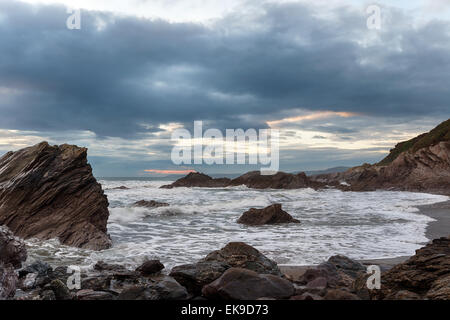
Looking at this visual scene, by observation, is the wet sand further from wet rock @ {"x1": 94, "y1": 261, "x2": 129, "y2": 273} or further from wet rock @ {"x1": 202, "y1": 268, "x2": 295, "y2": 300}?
wet rock @ {"x1": 94, "y1": 261, "x2": 129, "y2": 273}

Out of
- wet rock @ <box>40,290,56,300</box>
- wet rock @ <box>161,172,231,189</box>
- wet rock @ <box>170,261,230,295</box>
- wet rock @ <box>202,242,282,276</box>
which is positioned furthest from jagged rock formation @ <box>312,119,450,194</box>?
wet rock @ <box>40,290,56,300</box>

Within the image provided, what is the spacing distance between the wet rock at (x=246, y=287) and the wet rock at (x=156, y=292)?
0.37 meters

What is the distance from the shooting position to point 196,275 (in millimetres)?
5617

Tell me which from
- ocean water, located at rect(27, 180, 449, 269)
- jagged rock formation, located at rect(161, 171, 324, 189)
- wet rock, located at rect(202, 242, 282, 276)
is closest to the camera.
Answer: wet rock, located at rect(202, 242, 282, 276)

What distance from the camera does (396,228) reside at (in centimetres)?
1330

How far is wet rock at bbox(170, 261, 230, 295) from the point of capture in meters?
5.51

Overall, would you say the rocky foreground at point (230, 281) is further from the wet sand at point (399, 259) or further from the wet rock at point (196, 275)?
the wet sand at point (399, 259)

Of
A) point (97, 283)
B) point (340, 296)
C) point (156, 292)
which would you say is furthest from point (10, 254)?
point (340, 296)

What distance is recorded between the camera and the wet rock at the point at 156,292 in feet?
15.4

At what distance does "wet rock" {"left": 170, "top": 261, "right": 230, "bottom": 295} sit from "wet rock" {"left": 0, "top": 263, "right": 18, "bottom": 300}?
8.03ft

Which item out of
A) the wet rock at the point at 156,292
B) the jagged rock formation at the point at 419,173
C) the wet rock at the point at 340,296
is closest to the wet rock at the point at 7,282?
the wet rock at the point at 156,292
